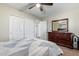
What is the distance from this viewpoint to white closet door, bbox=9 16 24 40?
1.57 m

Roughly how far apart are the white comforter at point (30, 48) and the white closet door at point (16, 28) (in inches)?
4.0

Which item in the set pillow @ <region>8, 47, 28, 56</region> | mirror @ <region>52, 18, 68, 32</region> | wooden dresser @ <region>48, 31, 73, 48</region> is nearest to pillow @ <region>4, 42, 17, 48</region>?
pillow @ <region>8, 47, 28, 56</region>

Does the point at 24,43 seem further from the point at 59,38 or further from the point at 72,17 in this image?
the point at 72,17

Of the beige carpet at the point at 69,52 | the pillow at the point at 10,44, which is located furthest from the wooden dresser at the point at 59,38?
the pillow at the point at 10,44

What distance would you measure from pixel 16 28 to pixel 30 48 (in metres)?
0.37

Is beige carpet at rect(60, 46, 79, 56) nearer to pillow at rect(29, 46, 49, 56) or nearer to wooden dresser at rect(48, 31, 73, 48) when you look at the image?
wooden dresser at rect(48, 31, 73, 48)

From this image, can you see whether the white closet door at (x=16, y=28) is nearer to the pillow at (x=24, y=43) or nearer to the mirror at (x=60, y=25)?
the pillow at (x=24, y=43)

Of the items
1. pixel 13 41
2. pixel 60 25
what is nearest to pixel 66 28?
pixel 60 25

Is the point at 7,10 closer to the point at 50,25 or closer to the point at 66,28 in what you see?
the point at 50,25

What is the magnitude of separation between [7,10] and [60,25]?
0.84m

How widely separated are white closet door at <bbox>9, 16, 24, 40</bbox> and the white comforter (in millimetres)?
103

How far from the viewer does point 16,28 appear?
160cm

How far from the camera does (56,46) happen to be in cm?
171

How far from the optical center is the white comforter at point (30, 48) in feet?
4.78
